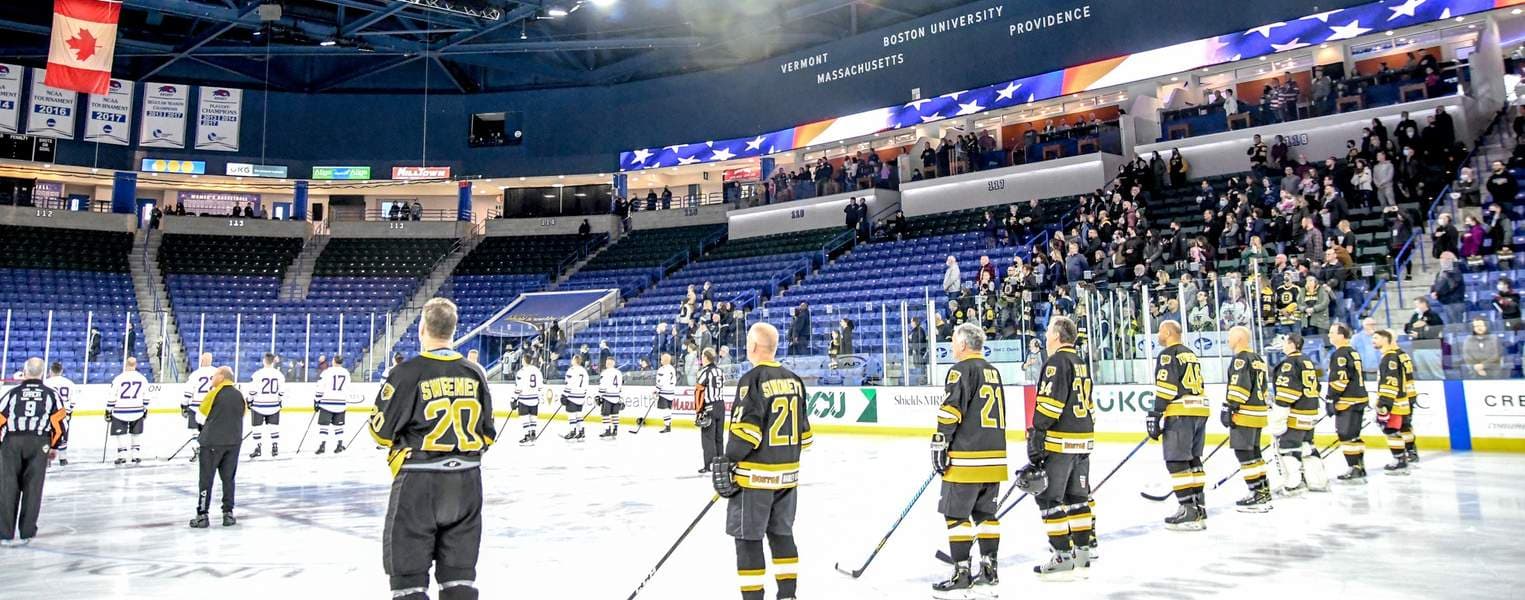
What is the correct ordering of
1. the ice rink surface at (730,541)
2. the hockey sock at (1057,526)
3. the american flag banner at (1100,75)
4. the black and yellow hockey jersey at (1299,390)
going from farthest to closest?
Result: the american flag banner at (1100,75) → the black and yellow hockey jersey at (1299,390) → the hockey sock at (1057,526) → the ice rink surface at (730,541)

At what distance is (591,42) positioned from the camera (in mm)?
29812

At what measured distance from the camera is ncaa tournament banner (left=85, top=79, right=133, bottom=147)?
104ft

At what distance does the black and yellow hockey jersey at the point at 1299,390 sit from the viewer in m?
8.62

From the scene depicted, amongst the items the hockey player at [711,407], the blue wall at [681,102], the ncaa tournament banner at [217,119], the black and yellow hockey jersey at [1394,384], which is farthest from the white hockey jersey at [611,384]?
the ncaa tournament banner at [217,119]

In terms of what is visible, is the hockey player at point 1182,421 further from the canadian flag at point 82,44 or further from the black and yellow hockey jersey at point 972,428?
the canadian flag at point 82,44

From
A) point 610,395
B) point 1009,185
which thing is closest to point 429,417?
point 610,395

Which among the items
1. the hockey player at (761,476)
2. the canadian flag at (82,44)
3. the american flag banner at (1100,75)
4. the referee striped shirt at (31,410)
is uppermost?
the american flag banner at (1100,75)

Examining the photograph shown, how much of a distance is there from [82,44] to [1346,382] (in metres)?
19.9

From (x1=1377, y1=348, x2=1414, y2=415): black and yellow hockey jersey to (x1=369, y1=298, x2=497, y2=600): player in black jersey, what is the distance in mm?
9230

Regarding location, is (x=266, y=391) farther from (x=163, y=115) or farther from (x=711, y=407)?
(x=163, y=115)

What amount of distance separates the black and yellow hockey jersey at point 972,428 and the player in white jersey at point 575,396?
1248cm

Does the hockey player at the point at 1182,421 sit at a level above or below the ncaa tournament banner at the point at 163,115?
below

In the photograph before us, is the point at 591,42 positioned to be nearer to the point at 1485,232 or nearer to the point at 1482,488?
the point at 1485,232

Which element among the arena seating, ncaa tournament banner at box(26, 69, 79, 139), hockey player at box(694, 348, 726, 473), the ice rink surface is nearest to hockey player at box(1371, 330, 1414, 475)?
the ice rink surface
